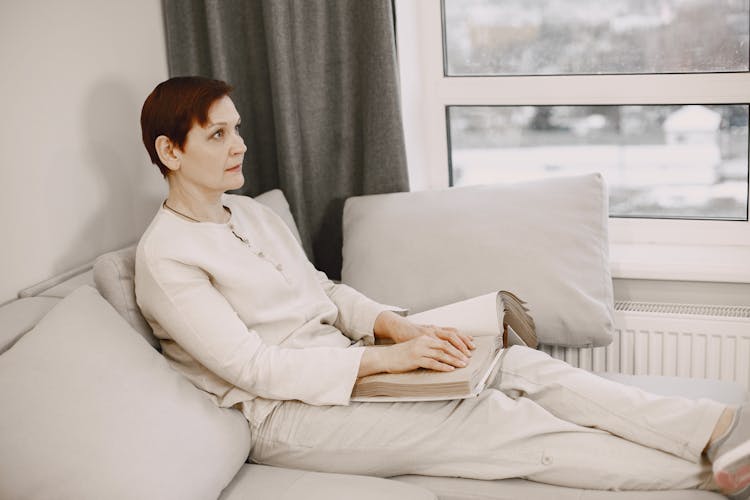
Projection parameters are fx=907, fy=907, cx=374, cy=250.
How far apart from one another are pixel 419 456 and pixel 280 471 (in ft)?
0.88

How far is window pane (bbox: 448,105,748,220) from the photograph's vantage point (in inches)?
97.5

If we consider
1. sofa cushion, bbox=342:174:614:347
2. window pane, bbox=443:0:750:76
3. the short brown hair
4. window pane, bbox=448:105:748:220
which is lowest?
sofa cushion, bbox=342:174:614:347

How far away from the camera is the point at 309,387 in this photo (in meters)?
1.77

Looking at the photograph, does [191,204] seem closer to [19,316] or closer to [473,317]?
[19,316]

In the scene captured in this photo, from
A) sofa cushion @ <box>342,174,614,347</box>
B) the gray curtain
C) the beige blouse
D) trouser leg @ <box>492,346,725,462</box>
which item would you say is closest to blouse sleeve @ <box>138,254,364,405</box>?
the beige blouse

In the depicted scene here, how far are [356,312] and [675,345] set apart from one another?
0.84 m

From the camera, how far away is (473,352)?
1813 millimetres

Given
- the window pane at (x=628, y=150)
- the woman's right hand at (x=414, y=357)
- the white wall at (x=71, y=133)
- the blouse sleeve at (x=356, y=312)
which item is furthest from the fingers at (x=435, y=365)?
the window pane at (x=628, y=150)

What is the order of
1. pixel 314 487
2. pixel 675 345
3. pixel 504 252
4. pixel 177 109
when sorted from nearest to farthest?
pixel 314 487 → pixel 177 109 → pixel 504 252 → pixel 675 345

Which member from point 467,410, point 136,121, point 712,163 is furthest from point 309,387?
point 712,163

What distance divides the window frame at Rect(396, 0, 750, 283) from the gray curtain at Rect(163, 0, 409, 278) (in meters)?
0.17

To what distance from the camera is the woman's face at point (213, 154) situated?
6.14 feet

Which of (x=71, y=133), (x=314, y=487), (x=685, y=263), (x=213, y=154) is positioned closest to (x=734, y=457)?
(x=314, y=487)

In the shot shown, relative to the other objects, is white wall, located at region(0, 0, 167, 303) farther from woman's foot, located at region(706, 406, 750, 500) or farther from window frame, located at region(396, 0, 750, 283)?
woman's foot, located at region(706, 406, 750, 500)
